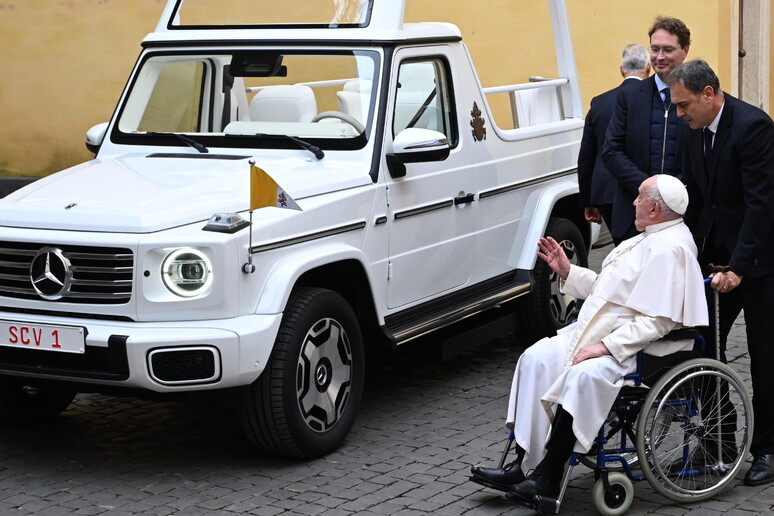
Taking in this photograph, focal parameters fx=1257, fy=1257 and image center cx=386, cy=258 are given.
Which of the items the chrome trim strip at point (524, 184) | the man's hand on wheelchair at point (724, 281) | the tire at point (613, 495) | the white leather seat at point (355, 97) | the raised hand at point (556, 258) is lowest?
the tire at point (613, 495)

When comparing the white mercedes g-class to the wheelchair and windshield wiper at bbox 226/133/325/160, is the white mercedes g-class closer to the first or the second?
windshield wiper at bbox 226/133/325/160

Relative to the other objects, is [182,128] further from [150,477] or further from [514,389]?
[514,389]

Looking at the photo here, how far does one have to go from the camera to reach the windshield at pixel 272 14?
7.05 metres

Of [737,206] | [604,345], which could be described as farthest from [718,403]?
[737,206]

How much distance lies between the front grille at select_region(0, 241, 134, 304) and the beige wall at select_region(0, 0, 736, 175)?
24.9ft

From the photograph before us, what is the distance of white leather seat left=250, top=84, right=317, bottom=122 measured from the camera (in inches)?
273

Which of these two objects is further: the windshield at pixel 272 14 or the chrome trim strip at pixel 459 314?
the windshield at pixel 272 14

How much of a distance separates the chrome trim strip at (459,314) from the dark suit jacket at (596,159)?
0.71m

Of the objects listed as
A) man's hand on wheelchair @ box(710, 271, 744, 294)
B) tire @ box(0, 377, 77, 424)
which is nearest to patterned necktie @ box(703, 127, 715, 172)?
man's hand on wheelchair @ box(710, 271, 744, 294)

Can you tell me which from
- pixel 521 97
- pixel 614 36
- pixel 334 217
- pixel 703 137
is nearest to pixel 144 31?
pixel 614 36

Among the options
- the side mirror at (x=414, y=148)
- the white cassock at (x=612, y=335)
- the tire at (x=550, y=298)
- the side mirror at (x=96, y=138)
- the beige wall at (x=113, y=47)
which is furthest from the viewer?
the beige wall at (x=113, y=47)

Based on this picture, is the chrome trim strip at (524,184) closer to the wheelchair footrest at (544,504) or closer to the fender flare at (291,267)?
the fender flare at (291,267)

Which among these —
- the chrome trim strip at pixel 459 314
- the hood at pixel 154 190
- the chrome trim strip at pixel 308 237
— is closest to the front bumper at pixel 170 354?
the chrome trim strip at pixel 308 237

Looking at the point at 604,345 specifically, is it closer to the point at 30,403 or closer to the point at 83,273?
the point at 83,273
